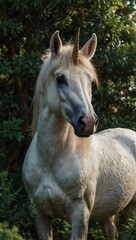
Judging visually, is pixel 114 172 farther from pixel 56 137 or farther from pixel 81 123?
pixel 81 123

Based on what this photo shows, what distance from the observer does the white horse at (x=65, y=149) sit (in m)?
4.60

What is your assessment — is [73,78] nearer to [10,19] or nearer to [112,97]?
[10,19]

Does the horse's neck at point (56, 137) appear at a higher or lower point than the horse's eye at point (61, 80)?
lower

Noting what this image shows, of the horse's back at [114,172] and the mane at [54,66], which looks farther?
the horse's back at [114,172]

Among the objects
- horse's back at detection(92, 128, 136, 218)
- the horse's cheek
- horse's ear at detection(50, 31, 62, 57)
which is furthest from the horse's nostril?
horse's back at detection(92, 128, 136, 218)

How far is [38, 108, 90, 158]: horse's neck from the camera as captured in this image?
16.0 feet

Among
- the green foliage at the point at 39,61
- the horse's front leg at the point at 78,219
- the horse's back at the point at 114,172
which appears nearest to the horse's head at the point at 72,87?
the horse's front leg at the point at 78,219

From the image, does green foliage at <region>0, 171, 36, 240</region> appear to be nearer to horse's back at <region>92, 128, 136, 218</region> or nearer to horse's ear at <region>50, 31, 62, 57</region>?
horse's back at <region>92, 128, 136, 218</region>

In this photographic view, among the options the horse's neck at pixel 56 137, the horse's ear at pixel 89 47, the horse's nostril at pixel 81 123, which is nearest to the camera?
the horse's nostril at pixel 81 123

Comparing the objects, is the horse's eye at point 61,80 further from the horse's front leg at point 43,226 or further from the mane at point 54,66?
the horse's front leg at point 43,226

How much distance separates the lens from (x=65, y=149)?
4.89 metres

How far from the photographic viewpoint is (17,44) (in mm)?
7117

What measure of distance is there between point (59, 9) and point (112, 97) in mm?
1570

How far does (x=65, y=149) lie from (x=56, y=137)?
13 cm
